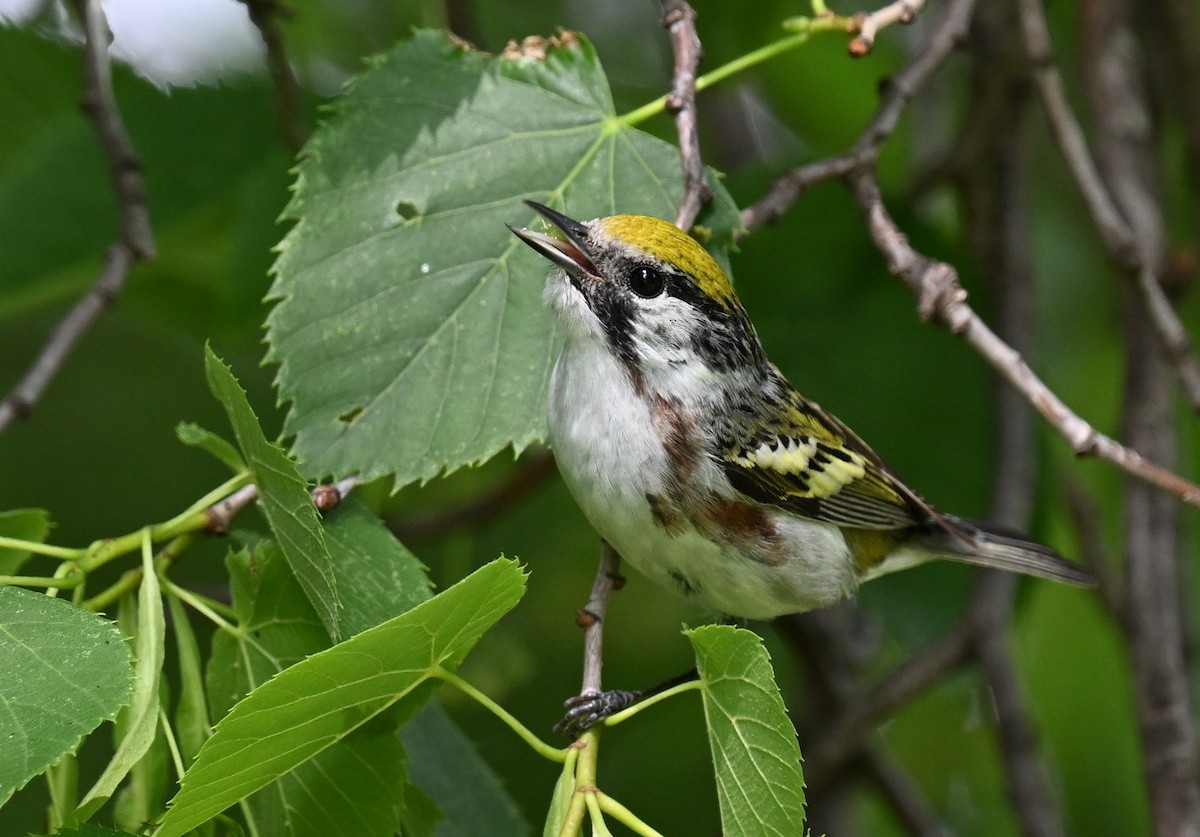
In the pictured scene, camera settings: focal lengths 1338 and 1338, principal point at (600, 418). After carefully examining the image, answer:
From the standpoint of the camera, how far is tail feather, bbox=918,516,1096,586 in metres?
3.72

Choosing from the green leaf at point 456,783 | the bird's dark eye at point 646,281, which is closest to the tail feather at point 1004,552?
the bird's dark eye at point 646,281

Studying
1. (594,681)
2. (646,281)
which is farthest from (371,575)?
(646,281)

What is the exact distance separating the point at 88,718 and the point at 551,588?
320 cm

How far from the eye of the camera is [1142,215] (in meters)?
4.34

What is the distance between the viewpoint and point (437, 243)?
2.93 metres

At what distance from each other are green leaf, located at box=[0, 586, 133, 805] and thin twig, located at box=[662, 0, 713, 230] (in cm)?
145

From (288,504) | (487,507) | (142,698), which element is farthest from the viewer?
(487,507)

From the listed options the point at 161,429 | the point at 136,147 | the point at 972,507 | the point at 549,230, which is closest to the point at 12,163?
the point at 136,147

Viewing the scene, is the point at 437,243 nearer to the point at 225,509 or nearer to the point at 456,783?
the point at 225,509

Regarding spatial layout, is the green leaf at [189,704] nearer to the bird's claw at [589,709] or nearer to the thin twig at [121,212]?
the bird's claw at [589,709]

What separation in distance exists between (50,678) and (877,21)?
7.23 ft

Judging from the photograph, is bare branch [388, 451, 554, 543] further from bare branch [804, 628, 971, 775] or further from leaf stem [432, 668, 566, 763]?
leaf stem [432, 668, 566, 763]

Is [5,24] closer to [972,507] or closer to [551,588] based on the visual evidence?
[551,588]

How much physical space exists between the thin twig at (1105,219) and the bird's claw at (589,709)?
5.46ft
